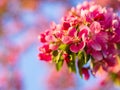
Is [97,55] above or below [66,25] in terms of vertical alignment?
below

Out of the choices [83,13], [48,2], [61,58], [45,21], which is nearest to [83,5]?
[83,13]

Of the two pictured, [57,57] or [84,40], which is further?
[57,57]

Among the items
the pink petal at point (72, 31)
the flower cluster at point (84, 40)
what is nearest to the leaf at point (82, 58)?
the flower cluster at point (84, 40)

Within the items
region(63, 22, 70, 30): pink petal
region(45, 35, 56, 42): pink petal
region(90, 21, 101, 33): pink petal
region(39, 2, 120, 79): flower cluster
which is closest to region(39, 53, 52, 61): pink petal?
region(39, 2, 120, 79): flower cluster

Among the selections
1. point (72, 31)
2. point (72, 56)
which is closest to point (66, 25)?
point (72, 31)

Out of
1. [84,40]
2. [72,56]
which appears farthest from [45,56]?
[84,40]

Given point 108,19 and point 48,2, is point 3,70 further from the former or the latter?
point 108,19

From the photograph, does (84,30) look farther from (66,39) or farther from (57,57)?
(57,57)

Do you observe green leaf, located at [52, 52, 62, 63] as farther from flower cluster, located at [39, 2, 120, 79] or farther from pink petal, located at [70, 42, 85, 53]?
pink petal, located at [70, 42, 85, 53]

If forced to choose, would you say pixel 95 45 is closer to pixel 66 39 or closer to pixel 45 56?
pixel 66 39
